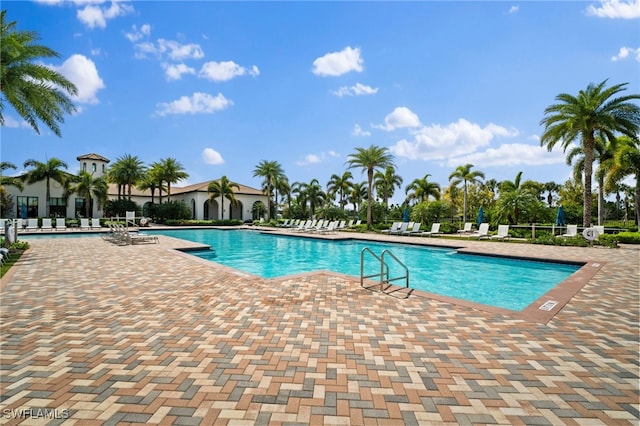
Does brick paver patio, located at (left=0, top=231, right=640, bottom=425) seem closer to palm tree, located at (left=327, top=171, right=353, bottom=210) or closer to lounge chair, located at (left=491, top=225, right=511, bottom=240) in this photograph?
lounge chair, located at (left=491, top=225, right=511, bottom=240)

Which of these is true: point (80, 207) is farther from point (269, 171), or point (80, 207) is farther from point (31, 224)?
point (269, 171)

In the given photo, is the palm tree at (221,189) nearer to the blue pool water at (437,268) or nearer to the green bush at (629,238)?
the blue pool water at (437,268)

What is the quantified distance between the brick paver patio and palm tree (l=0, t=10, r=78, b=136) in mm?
8926

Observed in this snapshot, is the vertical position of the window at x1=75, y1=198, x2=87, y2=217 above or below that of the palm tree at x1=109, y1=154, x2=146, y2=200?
below

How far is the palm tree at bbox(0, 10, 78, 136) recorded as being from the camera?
35.0 feet

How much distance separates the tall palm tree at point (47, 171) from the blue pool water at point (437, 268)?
1057 inches

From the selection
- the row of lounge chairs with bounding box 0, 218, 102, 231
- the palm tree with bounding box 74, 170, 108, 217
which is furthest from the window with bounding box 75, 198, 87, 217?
the row of lounge chairs with bounding box 0, 218, 102, 231

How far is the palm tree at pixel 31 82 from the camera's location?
10.7 m

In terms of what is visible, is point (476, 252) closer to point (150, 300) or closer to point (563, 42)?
point (563, 42)

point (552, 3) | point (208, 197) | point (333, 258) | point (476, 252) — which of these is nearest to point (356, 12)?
point (552, 3)

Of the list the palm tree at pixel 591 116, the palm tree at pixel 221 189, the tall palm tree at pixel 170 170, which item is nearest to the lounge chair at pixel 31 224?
the tall palm tree at pixel 170 170

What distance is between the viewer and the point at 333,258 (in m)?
14.4

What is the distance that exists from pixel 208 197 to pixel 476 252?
118ft

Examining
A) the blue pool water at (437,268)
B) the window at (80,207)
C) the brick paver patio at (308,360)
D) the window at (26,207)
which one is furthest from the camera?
the window at (80,207)
